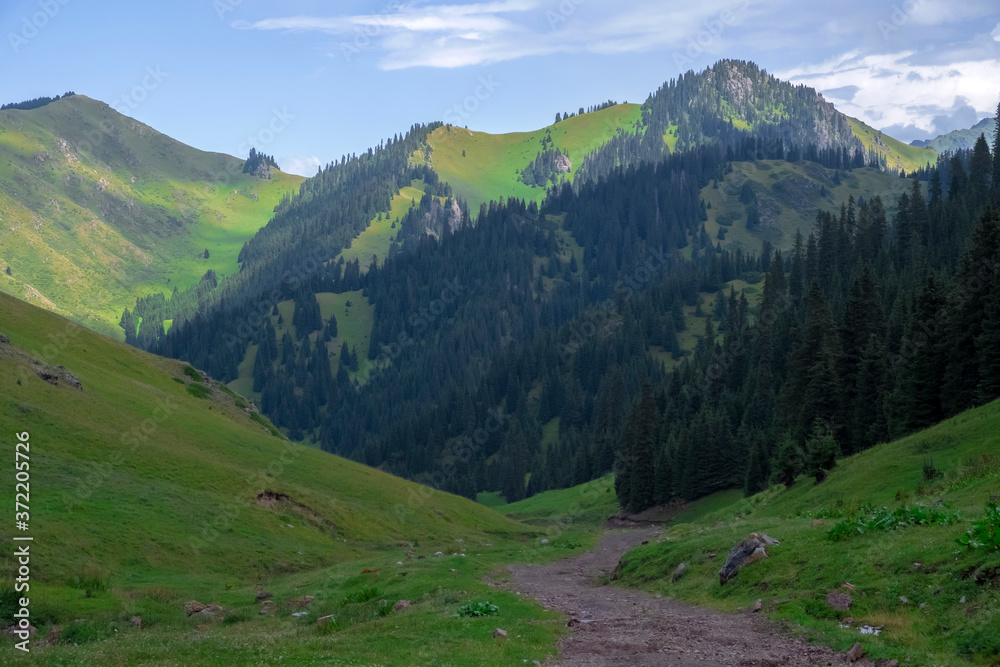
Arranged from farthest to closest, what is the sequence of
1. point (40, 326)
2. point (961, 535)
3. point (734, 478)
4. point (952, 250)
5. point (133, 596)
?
1. point (952, 250)
2. point (734, 478)
3. point (40, 326)
4. point (133, 596)
5. point (961, 535)

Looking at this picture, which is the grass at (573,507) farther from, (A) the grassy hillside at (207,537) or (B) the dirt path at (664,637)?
(B) the dirt path at (664,637)

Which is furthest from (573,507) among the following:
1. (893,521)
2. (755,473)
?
(893,521)

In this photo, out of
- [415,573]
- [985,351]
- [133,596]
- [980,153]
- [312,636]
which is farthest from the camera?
[980,153]

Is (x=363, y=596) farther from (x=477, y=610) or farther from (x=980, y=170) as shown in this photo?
(x=980, y=170)

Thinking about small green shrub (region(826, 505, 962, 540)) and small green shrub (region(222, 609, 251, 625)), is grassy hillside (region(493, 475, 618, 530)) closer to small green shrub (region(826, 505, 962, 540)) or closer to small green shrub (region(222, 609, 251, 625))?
small green shrub (region(222, 609, 251, 625))

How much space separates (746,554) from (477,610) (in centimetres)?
1082

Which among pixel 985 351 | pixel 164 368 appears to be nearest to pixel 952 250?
pixel 985 351

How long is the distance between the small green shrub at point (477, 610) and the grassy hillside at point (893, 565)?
26.0ft

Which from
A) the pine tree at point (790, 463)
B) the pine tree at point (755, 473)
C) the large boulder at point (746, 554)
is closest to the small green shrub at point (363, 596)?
the large boulder at point (746, 554)

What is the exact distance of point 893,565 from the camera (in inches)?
851

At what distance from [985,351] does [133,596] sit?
5504 centimetres

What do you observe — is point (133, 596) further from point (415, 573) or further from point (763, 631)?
point (763, 631)

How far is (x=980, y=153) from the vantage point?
17025 centimetres

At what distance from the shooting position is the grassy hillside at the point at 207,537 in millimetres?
20953
